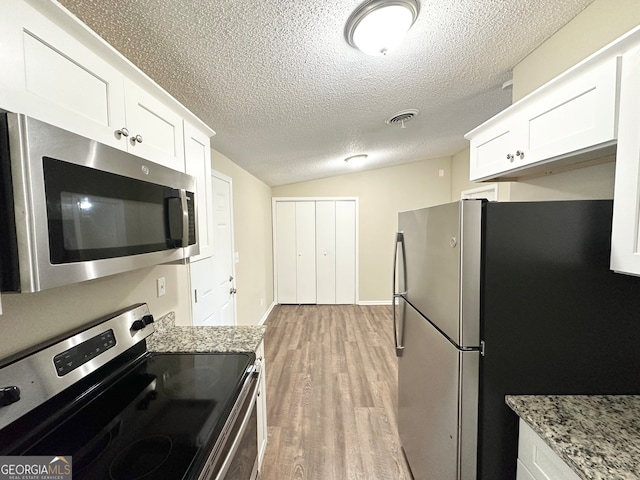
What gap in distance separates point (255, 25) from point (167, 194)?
0.77m

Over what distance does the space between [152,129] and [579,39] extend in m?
1.99

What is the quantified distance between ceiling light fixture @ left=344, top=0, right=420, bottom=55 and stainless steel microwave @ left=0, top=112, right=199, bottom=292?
100 cm

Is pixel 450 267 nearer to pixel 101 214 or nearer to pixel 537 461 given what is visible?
pixel 537 461

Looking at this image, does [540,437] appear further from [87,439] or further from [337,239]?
[337,239]

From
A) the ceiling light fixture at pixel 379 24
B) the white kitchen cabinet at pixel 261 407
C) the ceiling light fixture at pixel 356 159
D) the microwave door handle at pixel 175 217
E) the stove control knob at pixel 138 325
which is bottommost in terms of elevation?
the white kitchen cabinet at pixel 261 407

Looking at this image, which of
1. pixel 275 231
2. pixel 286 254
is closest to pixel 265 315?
pixel 286 254

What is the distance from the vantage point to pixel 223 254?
2740 mm

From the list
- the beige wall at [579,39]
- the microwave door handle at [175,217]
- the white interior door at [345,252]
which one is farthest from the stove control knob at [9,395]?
the white interior door at [345,252]

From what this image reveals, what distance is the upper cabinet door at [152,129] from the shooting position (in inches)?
38.5

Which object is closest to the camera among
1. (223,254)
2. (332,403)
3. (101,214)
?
(101,214)

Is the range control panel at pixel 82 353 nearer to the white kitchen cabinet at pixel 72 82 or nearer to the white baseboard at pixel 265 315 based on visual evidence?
the white kitchen cabinet at pixel 72 82

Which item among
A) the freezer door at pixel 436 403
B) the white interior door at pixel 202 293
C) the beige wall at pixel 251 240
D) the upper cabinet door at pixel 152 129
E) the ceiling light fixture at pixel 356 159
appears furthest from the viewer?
the ceiling light fixture at pixel 356 159

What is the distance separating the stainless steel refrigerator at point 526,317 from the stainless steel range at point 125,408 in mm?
910

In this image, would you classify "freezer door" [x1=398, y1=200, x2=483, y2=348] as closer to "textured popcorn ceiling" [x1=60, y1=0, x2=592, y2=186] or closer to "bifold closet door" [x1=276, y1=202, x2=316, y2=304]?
"textured popcorn ceiling" [x1=60, y1=0, x2=592, y2=186]
